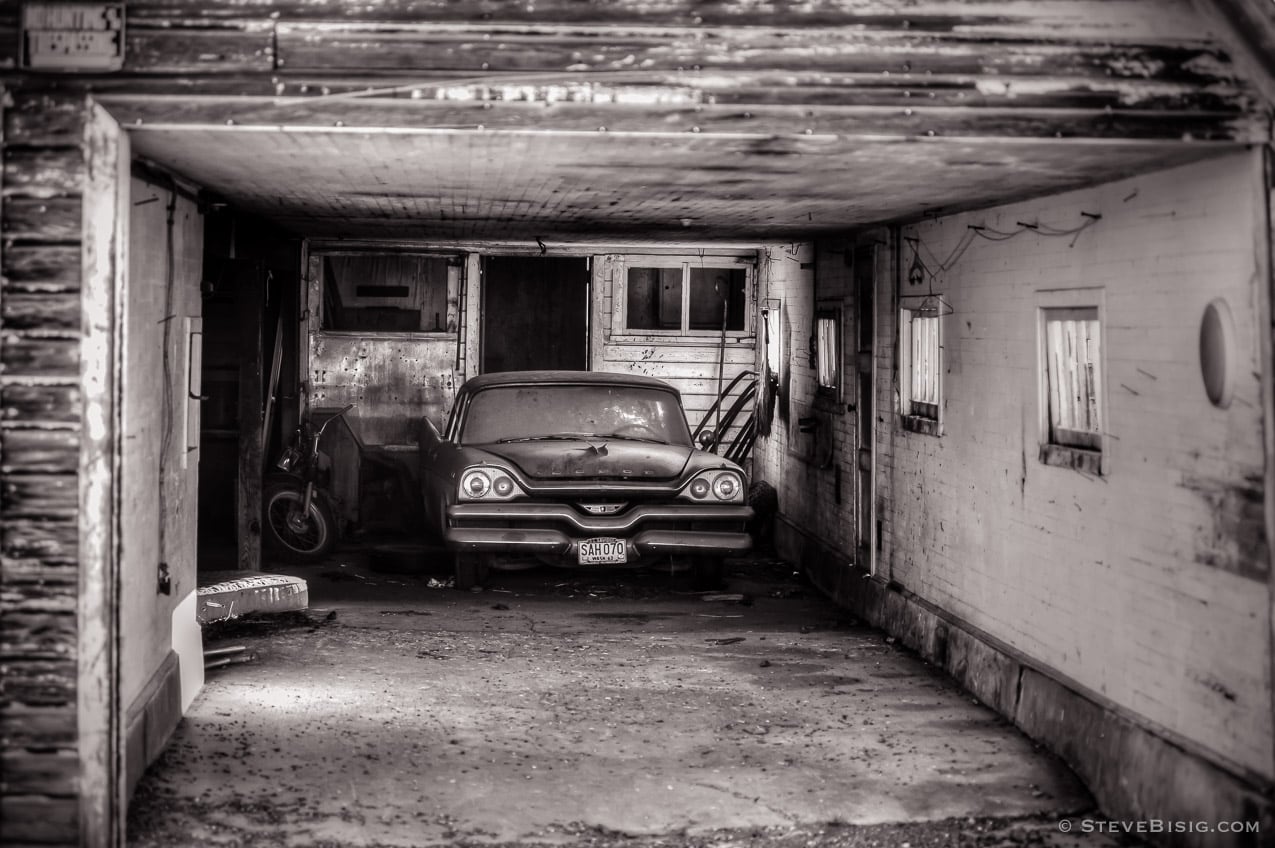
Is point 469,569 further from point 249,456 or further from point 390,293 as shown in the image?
point 390,293

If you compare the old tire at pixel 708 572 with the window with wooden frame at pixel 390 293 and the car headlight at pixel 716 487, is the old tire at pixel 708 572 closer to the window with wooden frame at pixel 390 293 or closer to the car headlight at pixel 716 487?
the car headlight at pixel 716 487

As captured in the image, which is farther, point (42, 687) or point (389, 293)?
point (389, 293)

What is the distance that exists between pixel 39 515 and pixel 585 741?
268cm

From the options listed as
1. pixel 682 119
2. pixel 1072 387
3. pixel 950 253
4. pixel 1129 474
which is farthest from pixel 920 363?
pixel 682 119

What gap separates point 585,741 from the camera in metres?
6.04

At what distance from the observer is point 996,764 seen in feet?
18.9

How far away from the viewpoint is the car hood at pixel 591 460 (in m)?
9.11

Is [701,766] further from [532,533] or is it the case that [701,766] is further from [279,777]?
[532,533]

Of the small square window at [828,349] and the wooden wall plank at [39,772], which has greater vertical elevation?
the small square window at [828,349]

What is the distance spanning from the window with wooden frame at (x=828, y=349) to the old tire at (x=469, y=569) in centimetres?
294

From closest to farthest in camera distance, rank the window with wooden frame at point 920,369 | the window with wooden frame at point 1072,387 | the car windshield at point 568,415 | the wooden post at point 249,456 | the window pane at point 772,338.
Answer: the window with wooden frame at point 1072,387 → the window with wooden frame at point 920,369 → the wooden post at point 249,456 → the car windshield at point 568,415 → the window pane at point 772,338

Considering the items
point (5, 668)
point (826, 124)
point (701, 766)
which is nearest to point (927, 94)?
point (826, 124)

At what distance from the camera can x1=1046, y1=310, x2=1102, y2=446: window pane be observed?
19.1ft

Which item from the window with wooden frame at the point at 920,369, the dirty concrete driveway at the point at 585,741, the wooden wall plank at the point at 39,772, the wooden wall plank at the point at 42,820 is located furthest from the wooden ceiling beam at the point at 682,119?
the window with wooden frame at the point at 920,369
